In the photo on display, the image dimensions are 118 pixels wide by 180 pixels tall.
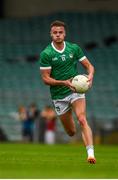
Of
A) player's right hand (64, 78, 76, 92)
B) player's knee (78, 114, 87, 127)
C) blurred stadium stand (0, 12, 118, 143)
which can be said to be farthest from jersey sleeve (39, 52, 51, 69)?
blurred stadium stand (0, 12, 118, 143)

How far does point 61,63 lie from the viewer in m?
15.4

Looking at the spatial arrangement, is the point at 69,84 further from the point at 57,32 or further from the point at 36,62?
the point at 36,62

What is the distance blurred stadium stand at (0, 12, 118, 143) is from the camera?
34.7 metres

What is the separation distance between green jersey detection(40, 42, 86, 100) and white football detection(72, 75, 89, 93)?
17.9 inches

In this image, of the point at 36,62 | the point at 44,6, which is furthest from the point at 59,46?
the point at 44,6

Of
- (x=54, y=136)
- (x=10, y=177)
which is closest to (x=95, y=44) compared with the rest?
(x=54, y=136)

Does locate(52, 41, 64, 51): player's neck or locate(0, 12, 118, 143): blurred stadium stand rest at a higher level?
locate(52, 41, 64, 51): player's neck

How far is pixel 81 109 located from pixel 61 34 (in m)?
1.38

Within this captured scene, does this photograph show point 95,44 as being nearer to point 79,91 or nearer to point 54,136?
point 54,136

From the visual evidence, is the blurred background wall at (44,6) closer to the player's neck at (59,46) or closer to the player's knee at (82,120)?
the player's neck at (59,46)

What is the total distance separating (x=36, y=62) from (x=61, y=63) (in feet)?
73.8

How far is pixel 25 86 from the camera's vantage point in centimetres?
3638

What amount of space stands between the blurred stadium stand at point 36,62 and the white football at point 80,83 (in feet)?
59.1

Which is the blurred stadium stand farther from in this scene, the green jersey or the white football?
the white football
